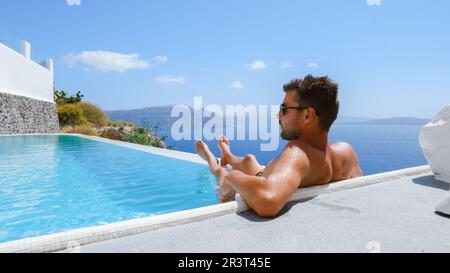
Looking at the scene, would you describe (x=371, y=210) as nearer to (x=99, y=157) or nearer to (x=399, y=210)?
(x=399, y=210)

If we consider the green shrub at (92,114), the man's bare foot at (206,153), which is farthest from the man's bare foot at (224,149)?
the green shrub at (92,114)

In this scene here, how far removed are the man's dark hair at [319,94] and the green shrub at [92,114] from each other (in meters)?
26.5

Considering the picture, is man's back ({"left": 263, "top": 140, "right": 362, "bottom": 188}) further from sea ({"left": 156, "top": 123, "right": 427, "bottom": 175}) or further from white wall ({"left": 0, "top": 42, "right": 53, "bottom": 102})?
white wall ({"left": 0, "top": 42, "right": 53, "bottom": 102})

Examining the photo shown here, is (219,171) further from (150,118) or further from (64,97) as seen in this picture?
(64,97)

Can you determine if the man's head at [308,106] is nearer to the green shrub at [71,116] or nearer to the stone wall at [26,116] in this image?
the stone wall at [26,116]

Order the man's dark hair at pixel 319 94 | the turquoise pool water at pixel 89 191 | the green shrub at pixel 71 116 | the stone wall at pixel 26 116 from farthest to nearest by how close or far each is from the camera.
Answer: the green shrub at pixel 71 116 → the stone wall at pixel 26 116 → the turquoise pool water at pixel 89 191 → the man's dark hair at pixel 319 94

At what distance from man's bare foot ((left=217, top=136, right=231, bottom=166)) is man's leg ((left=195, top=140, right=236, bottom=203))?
0.14 m

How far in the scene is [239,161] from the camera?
3.71 metres

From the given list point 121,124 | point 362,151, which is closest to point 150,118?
point 121,124

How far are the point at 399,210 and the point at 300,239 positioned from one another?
98 cm

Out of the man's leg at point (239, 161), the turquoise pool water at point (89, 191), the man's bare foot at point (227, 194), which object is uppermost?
the man's leg at point (239, 161)

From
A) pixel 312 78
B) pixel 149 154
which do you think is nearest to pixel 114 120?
pixel 149 154

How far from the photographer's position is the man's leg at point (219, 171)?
271 cm

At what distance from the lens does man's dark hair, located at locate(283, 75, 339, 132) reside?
252 centimetres
